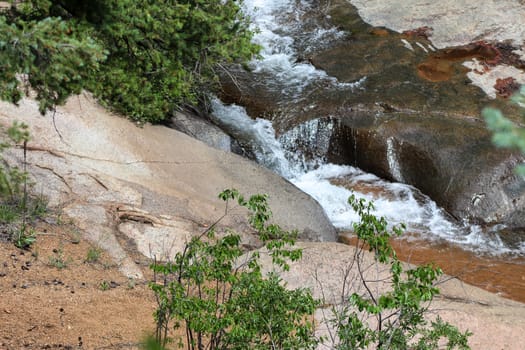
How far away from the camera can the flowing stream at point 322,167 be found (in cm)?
963

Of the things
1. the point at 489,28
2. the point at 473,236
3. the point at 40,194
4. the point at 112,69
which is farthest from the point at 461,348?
the point at 489,28

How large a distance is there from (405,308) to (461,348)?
0.69 metres

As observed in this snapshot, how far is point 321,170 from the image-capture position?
11406 millimetres

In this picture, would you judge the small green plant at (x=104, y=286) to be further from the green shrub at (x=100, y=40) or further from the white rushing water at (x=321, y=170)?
the white rushing water at (x=321, y=170)

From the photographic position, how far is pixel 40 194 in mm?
7207

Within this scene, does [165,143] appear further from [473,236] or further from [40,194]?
[473,236]

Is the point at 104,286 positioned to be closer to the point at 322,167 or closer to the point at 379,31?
the point at 322,167

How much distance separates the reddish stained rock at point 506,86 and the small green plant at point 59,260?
814cm

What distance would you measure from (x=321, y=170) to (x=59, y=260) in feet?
19.2

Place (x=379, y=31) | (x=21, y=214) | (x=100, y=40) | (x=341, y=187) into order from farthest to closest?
(x=379, y=31) → (x=341, y=187) → (x=21, y=214) → (x=100, y=40)

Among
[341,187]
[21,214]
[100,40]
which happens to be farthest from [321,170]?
[100,40]

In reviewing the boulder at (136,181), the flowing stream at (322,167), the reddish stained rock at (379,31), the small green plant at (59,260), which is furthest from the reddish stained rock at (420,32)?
the small green plant at (59,260)

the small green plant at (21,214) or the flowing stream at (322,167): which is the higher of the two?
the flowing stream at (322,167)

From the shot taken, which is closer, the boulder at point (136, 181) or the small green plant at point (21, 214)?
the small green plant at point (21, 214)
